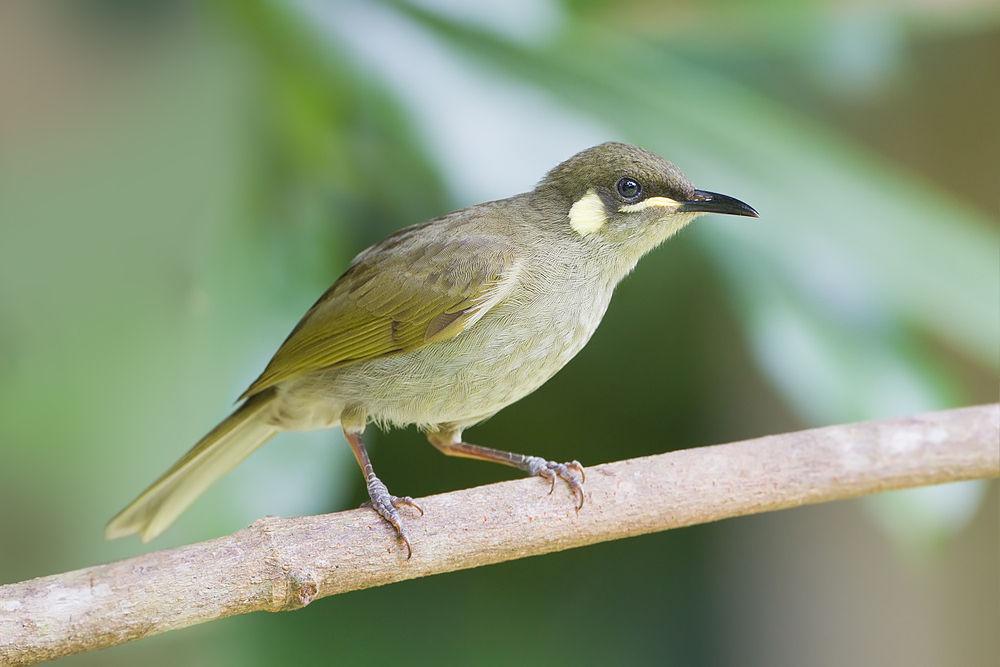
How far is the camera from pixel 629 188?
9.73 feet

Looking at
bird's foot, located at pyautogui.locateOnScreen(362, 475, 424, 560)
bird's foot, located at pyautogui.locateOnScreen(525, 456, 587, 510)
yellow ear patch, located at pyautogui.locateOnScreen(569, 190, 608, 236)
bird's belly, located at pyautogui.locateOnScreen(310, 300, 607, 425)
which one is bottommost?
bird's foot, located at pyautogui.locateOnScreen(362, 475, 424, 560)

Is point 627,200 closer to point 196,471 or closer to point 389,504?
point 389,504

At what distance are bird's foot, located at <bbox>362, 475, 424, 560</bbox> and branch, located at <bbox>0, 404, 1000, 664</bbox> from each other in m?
0.02

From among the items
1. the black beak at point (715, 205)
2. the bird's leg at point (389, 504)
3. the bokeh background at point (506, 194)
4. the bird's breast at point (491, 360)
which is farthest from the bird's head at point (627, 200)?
the bird's leg at point (389, 504)

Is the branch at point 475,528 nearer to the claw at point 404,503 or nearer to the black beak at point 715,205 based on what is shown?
the claw at point 404,503

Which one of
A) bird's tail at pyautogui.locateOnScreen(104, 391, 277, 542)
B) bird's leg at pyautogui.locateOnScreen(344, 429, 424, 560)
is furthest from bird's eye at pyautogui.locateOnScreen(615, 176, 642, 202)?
bird's tail at pyautogui.locateOnScreen(104, 391, 277, 542)

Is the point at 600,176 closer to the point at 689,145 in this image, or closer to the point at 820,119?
the point at 689,145

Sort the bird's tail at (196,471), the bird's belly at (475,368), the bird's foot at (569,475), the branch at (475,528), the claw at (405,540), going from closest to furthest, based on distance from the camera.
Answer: the branch at (475,528) → the claw at (405,540) → the bird's foot at (569,475) → the bird's belly at (475,368) → the bird's tail at (196,471)

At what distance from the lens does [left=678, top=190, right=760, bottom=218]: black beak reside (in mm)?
2816

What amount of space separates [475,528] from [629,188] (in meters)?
1.04

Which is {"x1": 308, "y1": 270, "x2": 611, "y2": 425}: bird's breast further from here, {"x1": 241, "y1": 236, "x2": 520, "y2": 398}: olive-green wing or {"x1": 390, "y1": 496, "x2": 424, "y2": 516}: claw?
{"x1": 390, "y1": 496, "x2": 424, "y2": 516}: claw

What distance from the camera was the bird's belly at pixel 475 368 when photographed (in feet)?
9.39

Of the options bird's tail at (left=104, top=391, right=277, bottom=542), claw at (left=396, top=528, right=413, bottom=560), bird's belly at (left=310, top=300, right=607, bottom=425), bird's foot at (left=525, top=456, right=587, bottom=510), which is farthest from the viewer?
bird's tail at (left=104, top=391, right=277, bottom=542)

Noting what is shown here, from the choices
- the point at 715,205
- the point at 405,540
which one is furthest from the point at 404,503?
the point at 715,205
